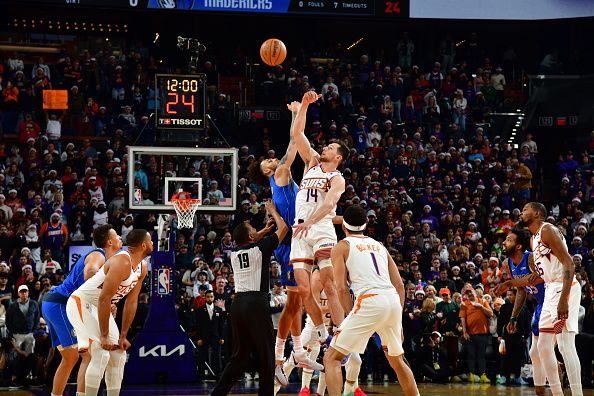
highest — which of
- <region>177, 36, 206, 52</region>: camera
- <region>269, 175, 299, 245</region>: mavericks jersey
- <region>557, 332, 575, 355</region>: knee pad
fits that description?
<region>177, 36, 206, 52</region>: camera

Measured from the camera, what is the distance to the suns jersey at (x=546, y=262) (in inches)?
Answer: 440

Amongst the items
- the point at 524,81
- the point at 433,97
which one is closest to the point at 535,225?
the point at 433,97

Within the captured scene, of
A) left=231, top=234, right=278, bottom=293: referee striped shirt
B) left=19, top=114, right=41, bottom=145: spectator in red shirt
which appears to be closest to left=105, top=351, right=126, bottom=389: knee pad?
left=231, top=234, right=278, bottom=293: referee striped shirt

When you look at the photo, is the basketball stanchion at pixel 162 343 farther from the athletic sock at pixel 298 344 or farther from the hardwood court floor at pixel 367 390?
the athletic sock at pixel 298 344

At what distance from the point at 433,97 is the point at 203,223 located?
31.9 feet

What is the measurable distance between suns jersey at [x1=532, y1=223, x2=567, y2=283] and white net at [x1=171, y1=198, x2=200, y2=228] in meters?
6.82

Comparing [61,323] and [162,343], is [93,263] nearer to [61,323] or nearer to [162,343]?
[61,323]

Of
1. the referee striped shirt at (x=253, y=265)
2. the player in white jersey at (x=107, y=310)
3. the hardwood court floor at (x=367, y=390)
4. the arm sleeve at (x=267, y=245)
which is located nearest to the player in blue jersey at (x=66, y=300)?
the player in white jersey at (x=107, y=310)

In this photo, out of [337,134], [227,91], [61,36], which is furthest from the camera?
[61,36]

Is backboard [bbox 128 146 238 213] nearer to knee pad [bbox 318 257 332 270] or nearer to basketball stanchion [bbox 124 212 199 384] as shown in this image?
basketball stanchion [bbox 124 212 199 384]

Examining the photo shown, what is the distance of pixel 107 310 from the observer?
10328mm

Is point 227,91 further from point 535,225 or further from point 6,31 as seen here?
point 535,225

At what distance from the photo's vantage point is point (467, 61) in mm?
32094

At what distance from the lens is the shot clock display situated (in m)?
17.0
